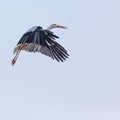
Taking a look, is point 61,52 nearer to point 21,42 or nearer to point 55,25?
point 21,42

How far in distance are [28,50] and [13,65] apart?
139 centimetres

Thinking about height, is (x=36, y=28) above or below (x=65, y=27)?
below

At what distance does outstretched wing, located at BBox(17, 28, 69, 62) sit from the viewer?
115 ft

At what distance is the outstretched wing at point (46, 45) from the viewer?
115 feet

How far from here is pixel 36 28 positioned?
122ft

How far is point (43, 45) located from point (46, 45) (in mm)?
386

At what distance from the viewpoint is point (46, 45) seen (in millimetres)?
35688

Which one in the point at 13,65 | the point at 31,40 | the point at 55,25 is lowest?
the point at 13,65

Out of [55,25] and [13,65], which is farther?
[55,25]

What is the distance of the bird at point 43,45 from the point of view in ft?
115

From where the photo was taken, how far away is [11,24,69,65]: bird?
35031 millimetres

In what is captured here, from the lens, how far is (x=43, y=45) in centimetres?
3534

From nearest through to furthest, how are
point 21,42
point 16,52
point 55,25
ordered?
point 16,52 → point 21,42 → point 55,25

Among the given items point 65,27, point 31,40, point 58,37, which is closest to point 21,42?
point 31,40
